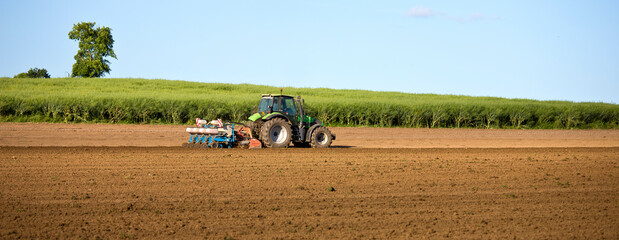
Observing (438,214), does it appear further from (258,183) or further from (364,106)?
(364,106)

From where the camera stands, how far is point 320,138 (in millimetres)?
18547

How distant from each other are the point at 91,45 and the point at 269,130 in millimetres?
47830

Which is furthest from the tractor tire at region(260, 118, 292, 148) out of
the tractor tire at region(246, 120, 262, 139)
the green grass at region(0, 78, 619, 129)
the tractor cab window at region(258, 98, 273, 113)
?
the green grass at region(0, 78, 619, 129)

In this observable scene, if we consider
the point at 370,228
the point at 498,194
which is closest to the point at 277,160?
the point at 498,194

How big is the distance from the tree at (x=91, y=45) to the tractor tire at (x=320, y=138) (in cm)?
4584

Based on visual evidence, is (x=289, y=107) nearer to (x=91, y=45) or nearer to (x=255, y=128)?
(x=255, y=128)

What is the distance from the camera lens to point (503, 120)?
35.4 m

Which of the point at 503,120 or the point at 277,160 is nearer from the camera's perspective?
the point at 277,160

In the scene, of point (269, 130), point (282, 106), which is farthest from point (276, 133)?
point (282, 106)

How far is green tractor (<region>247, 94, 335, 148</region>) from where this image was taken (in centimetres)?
1748

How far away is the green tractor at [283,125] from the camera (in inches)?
688

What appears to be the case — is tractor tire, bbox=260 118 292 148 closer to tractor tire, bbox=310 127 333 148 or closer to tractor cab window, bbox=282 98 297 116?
tractor cab window, bbox=282 98 297 116

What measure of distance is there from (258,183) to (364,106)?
70.3 ft

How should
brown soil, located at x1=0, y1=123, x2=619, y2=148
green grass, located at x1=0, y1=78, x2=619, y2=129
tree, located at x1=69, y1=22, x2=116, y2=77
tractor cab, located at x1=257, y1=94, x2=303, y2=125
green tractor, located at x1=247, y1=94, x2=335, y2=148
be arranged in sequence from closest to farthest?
green tractor, located at x1=247, y1=94, x2=335, y2=148
tractor cab, located at x1=257, y1=94, x2=303, y2=125
brown soil, located at x1=0, y1=123, x2=619, y2=148
green grass, located at x1=0, y1=78, x2=619, y2=129
tree, located at x1=69, y1=22, x2=116, y2=77
